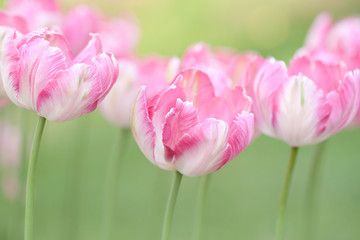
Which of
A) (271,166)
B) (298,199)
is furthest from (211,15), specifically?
(298,199)

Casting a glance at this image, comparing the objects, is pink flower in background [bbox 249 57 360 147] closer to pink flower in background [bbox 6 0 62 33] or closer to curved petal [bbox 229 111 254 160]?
curved petal [bbox 229 111 254 160]

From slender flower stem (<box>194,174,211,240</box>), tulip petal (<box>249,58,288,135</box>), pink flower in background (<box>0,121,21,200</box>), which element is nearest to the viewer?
tulip petal (<box>249,58,288,135</box>)

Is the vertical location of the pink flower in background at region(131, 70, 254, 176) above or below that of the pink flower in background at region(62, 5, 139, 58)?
below

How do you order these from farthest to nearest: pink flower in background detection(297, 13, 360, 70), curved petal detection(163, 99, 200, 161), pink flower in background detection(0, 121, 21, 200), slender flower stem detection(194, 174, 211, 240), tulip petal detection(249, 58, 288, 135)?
pink flower in background detection(0, 121, 21, 200)
pink flower in background detection(297, 13, 360, 70)
slender flower stem detection(194, 174, 211, 240)
tulip petal detection(249, 58, 288, 135)
curved petal detection(163, 99, 200, 161)

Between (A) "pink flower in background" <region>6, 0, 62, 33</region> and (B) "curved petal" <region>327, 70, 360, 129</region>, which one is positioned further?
(A) "pink flower in background" <region>6, 0, 62, 33</region>

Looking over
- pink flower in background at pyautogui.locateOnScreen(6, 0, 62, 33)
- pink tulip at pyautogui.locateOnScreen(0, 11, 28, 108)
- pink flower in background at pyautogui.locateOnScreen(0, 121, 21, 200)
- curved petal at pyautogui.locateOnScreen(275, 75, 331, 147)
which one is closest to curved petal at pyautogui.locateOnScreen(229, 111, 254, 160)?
curved petal at pyautogui.locateOnScreen(275, 75, 331, 147)

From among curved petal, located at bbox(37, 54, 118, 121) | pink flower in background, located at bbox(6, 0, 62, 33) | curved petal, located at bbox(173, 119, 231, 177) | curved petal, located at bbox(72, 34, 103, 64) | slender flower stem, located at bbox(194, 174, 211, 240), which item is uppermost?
pink flower in background, located at bbox(6, 0, 62, 33)
